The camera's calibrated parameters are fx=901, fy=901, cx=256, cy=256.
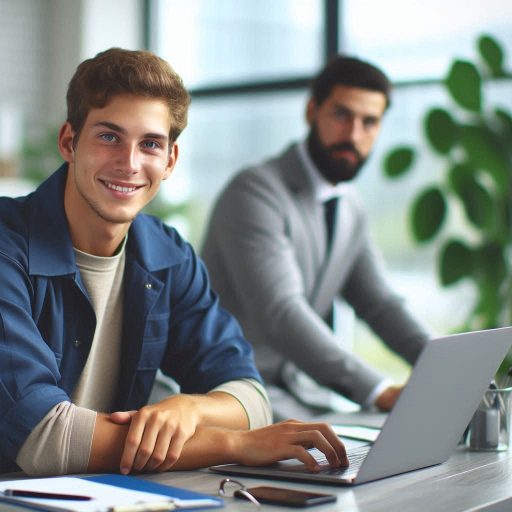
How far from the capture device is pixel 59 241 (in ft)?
5.51

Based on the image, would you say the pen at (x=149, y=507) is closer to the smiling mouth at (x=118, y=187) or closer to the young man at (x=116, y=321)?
the young man at (x=116, y=321)

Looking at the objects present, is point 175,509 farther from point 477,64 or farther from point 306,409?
point 477,64

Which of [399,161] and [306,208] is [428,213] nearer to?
[399,161]

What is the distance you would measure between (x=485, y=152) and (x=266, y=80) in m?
1.76

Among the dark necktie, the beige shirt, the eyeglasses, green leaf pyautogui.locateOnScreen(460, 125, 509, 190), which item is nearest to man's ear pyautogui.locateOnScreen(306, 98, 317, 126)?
the dark necktie

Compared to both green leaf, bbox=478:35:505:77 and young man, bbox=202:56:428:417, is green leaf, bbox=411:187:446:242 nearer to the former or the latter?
green leaf, bbox=478:35:505:77

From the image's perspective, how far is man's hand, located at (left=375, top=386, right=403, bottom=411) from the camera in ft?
7.30

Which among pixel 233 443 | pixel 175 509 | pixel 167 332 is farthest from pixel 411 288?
pixel 175 509

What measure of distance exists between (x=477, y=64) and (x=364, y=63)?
123 centimetres

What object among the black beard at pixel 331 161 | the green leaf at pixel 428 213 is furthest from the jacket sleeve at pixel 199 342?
the green leaf at pixel 428 213

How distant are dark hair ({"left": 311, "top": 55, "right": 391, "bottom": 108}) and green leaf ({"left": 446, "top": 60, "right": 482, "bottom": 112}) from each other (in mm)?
961

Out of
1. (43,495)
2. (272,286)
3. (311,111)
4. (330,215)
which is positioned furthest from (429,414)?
(311,111)

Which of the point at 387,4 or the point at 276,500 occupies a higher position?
the point at 387,4

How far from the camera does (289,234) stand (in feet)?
9.14
